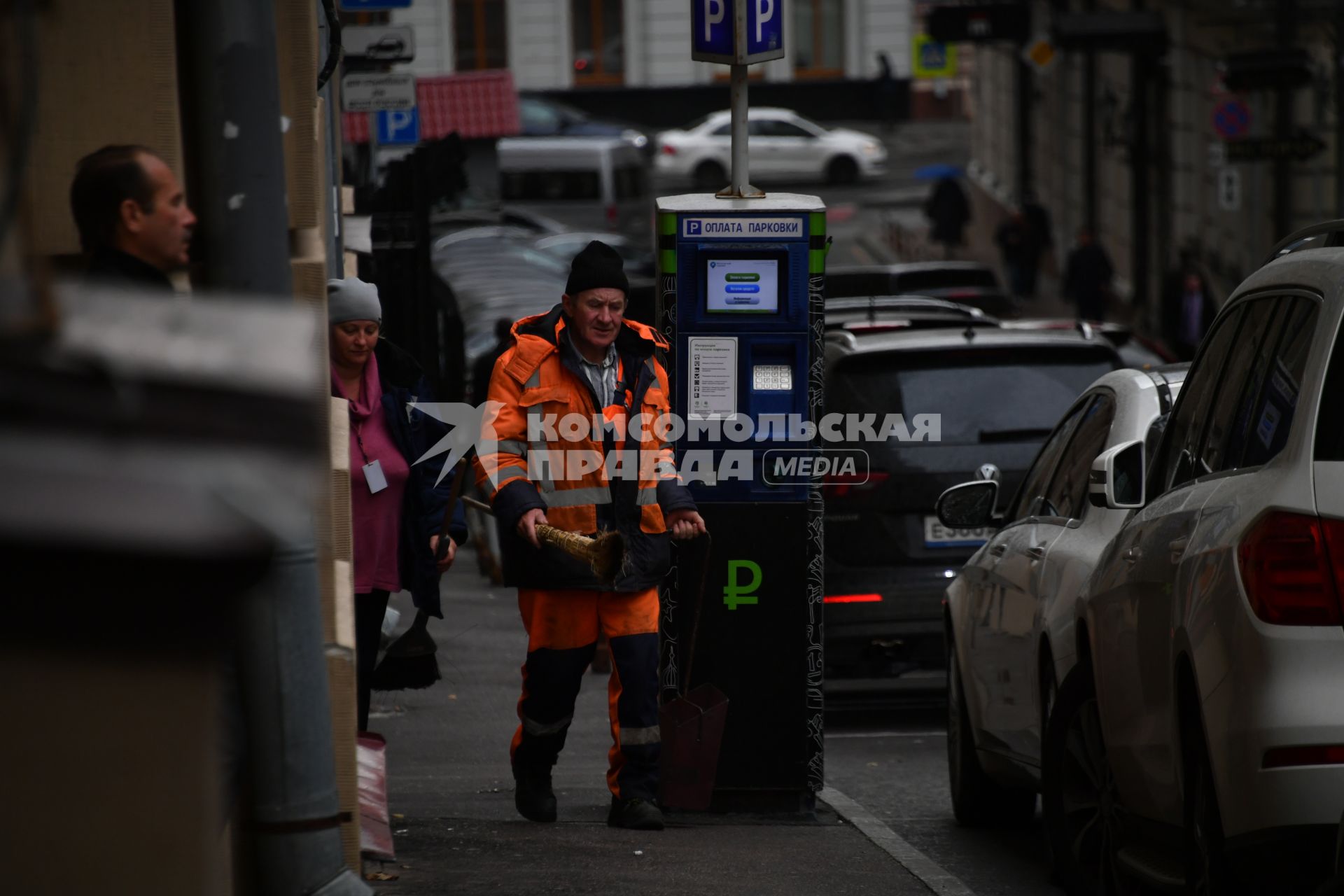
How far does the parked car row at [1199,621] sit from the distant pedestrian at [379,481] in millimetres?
1920

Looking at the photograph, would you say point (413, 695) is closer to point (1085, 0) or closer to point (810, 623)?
point (810, 623)

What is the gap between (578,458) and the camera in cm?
684

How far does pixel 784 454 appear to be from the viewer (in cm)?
731

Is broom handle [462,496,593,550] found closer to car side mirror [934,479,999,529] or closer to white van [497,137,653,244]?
car side mirror [934,479,999,529]

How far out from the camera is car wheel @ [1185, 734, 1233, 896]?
453 centimetres

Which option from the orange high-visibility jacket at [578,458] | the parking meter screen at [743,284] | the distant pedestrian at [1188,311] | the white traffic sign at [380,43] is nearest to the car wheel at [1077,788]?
the orange high-visibility jacket at [578,458]

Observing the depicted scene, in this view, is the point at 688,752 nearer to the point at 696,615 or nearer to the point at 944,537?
the point at 696,615

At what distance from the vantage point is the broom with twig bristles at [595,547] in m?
6.63

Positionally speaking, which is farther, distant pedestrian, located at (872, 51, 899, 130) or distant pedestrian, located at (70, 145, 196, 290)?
distant pedestrian, located at (872, 51, 899, 130)

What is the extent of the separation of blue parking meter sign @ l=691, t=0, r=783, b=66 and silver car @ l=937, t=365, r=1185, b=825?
161 centimetres

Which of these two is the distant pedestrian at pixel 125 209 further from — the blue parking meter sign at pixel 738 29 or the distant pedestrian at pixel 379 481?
the blue parking meter sign at pixel 738 29

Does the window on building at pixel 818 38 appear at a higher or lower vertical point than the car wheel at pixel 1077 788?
higher

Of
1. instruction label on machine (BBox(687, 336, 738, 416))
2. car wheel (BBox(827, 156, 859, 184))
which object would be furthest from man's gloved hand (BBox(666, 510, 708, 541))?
car wheel (BBox(827, 156, 859, 184))

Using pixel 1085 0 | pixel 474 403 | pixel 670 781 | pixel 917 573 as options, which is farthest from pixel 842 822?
pixel 1085 0
